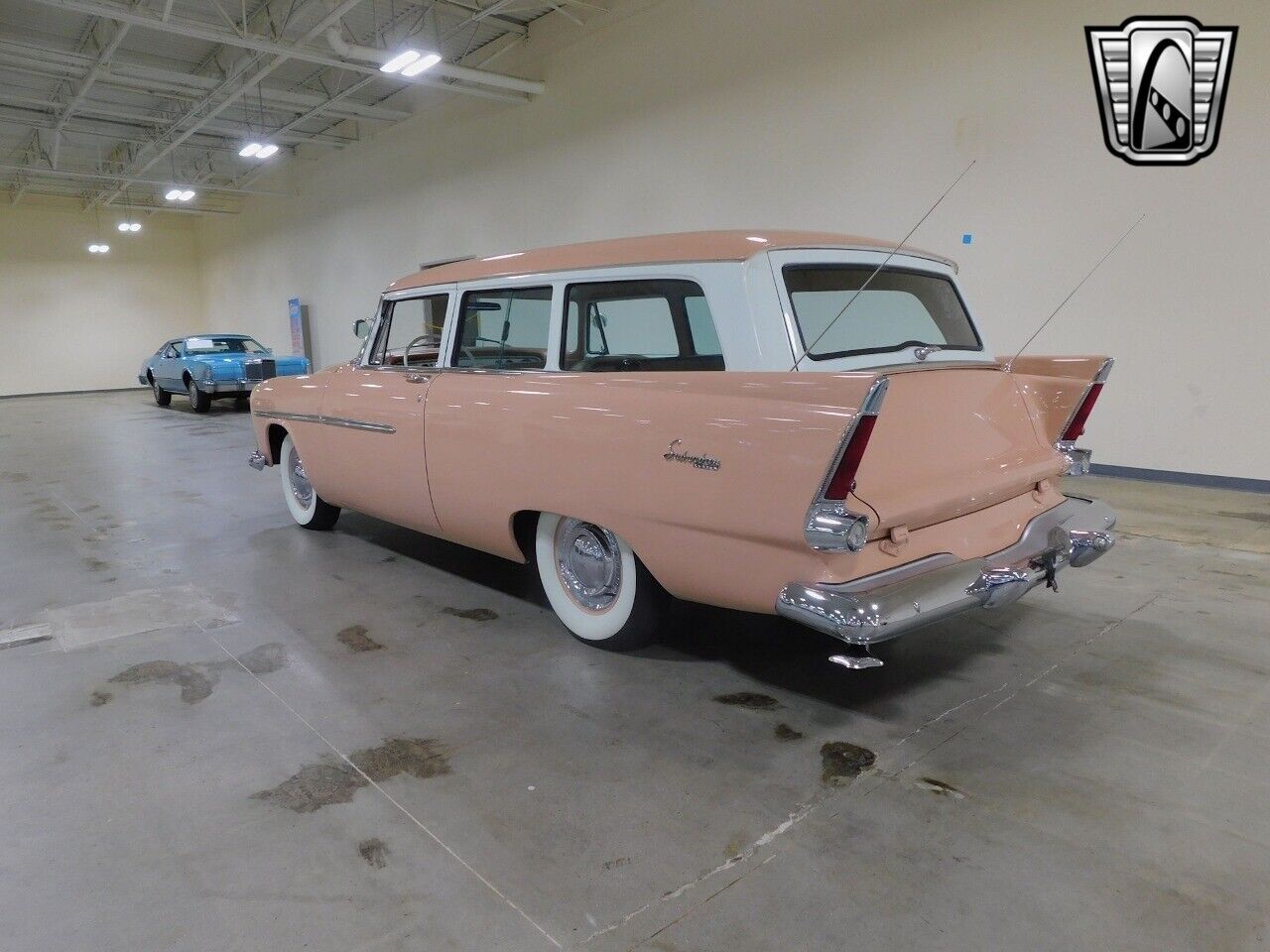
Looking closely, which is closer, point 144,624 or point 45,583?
point 144,624

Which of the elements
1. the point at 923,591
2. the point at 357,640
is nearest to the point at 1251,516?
the point at 923,591

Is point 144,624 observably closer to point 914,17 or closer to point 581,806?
point 581,806

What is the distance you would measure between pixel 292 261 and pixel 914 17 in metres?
16.6

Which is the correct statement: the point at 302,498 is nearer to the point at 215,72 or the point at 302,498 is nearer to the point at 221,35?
the point at 221,35

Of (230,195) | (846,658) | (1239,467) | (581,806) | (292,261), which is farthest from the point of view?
(230,195)

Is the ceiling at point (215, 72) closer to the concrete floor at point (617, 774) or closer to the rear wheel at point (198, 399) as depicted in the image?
→ the rear wheel at point (198, 399)

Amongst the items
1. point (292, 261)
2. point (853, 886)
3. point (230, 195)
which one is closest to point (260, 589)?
point (853, 886)

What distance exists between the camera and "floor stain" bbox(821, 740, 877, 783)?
2.37 meters

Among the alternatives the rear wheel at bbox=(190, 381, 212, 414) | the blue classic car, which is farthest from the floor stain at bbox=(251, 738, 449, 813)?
the rear wheel at bbox=(190, 381, 212, 414)

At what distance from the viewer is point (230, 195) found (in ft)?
74.4

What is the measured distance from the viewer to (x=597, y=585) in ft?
10.9

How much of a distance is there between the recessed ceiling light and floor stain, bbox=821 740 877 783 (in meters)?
9.61

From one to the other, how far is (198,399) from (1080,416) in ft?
50.1

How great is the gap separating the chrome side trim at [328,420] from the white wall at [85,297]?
73.4 feet
